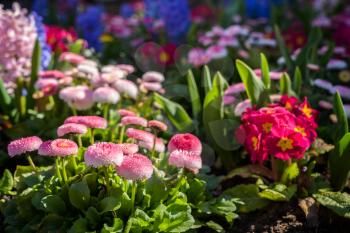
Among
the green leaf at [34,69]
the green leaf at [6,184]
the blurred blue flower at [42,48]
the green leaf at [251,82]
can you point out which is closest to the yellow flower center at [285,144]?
the green leaf at [251,82]

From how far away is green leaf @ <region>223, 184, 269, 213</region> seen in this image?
2158 mm

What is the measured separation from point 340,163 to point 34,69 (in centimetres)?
154

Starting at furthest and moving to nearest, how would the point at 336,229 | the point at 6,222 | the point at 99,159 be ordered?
the point at 336,229
the point at 6,222
the point at 99,159

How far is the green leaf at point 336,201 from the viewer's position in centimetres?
201

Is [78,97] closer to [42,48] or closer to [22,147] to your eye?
[22,147]

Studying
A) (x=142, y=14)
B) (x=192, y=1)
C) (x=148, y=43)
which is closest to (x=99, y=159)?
(x=148, y=43)

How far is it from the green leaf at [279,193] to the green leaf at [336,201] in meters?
0.09

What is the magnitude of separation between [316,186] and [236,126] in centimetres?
47

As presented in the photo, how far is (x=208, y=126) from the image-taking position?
2.48m

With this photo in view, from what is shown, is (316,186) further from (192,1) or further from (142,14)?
(192,1)

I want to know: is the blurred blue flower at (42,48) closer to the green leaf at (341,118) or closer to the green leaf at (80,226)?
the green leaf at (80,226)

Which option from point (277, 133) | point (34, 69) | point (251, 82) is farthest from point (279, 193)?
point (34, 69)

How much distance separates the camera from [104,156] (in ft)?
5.41

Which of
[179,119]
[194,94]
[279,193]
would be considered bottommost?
[279,193]
